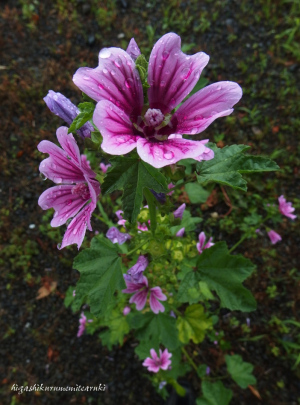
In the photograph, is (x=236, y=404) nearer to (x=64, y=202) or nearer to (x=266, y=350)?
(x=266, y=350)

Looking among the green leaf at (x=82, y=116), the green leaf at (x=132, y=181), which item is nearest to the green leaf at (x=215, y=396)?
the green leaf at (x=132, y=181)

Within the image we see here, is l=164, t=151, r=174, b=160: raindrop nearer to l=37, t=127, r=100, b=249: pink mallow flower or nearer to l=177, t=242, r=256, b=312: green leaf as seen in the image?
l=37, t=127, r=100, b=249: pink mallow flower

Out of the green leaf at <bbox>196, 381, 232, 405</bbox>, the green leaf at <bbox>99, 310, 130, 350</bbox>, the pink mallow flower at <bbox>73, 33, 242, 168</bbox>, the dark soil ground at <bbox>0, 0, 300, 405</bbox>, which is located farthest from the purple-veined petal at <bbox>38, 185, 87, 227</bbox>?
the dark soil ground at <bbox>0, 0, 300, 405</bbox>

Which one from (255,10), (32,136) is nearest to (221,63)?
(255,10)

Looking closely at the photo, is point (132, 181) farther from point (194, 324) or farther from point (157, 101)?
point (194, 324)

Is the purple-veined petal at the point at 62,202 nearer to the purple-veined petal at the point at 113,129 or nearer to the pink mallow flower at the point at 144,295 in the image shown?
the purple-veined petal at the point at 113,129

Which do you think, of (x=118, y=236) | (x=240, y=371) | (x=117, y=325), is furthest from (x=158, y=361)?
(x=118, y=236)
